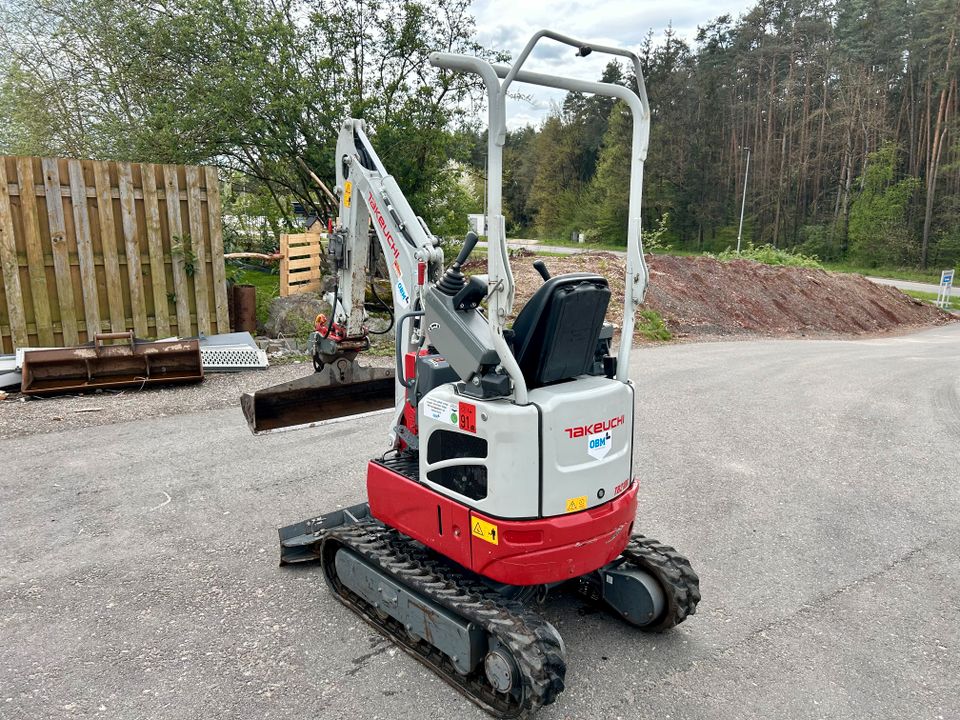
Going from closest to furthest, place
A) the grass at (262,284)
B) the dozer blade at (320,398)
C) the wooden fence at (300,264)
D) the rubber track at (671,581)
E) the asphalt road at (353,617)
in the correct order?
the asphalt road at (353,617) → the rubber track at (671,581) → the dozer blade at (320,398) → the grass at (262,284) → the wooden fence at (300,264)

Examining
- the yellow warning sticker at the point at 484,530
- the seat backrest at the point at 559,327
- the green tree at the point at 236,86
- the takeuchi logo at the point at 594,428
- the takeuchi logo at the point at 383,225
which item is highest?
the green tree at the point at 236,86

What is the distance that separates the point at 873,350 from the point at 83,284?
50.2 ft

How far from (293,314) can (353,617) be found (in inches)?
321

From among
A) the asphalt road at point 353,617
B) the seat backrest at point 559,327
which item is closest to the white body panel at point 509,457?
the seat backrest at point 559,327

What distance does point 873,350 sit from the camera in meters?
15.6

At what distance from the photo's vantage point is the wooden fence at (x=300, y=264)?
12.6 m

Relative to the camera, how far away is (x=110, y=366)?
8992 millimetres

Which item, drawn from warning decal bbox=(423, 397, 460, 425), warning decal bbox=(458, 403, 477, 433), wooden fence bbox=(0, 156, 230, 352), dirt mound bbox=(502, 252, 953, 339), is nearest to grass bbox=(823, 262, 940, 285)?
dirt mound bbox=(502, 252, 953, 339)

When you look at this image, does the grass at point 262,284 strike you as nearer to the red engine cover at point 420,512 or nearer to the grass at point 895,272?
the red engine cover at point 420,512

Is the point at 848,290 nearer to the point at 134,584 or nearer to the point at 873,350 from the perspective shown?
the point at 873,350

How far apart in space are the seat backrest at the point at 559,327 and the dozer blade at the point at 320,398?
2.59m

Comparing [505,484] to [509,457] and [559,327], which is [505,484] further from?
[559,327]

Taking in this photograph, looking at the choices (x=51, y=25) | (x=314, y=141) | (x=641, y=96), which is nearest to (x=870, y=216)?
(x=314, y=141)

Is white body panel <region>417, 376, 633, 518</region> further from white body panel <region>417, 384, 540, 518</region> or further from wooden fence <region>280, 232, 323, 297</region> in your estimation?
wooden fence <region>280, 232, 323, 297</region>
